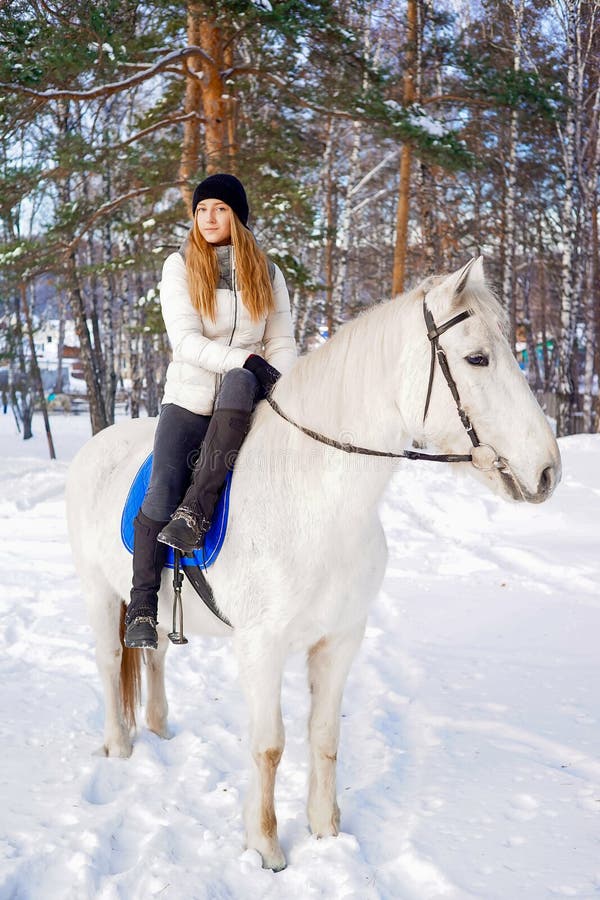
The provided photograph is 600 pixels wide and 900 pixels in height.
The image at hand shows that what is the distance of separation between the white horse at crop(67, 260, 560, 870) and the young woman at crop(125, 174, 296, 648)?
0.15m

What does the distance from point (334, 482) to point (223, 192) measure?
1.33m

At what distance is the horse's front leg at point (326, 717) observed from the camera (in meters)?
2.89

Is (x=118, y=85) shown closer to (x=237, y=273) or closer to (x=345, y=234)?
(x=237, y=273)

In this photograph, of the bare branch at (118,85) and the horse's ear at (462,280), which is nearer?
the horse's ear at (462,280)

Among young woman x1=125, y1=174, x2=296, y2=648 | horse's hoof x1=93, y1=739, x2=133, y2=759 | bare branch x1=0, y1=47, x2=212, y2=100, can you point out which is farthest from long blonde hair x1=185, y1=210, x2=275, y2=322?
bare branch x1=0, y1=47, x2=212, y2=100

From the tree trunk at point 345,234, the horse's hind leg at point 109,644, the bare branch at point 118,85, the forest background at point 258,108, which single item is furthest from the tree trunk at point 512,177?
the horse's hind leg at point 109,644

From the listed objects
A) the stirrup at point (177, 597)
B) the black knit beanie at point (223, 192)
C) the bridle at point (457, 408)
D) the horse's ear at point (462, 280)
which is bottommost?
the stirrup at point (177, 597)

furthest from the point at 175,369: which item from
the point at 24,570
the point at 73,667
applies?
the point at 24,570

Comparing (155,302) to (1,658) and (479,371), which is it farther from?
(479,371)

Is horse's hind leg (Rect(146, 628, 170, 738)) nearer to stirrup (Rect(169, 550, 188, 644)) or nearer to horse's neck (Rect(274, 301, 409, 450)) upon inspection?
stirrup (Rect(169, 550, 188, 644))

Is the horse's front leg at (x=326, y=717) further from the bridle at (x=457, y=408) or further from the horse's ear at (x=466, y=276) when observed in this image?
the horse's ear at (x=466, y=276)

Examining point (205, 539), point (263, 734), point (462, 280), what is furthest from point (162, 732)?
point (462, 280)

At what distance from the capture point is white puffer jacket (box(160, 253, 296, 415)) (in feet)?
9.31

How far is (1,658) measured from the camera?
4934mm
